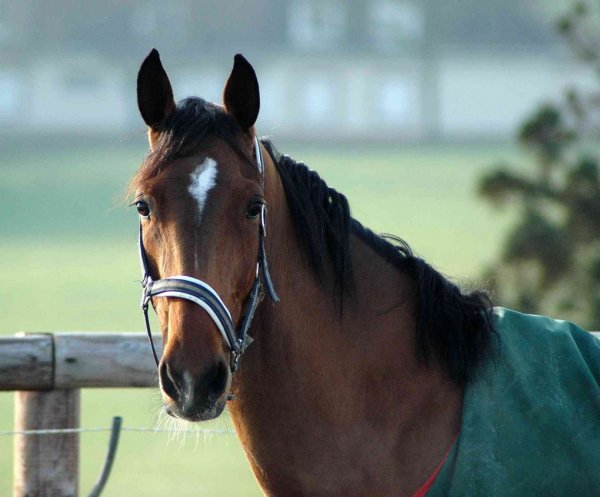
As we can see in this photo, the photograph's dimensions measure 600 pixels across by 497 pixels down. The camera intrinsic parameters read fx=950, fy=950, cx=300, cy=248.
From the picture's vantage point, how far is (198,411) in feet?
7.23

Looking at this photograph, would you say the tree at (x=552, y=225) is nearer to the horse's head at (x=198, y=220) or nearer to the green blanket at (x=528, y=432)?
the green blanket at (x=528, y=432)

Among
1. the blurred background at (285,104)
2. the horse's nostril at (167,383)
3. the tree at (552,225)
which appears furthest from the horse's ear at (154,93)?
the blurred background at (285,104)

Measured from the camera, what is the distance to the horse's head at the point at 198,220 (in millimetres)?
2209

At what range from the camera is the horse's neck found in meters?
2.46

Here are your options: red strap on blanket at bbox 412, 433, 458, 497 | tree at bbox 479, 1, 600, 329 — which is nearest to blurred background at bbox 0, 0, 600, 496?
tree at bbox 479, 1, 600, 329

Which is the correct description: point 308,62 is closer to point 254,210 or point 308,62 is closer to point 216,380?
point 254,210

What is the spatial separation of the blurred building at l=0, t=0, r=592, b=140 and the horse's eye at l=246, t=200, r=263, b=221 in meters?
47.6

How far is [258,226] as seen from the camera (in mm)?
2404

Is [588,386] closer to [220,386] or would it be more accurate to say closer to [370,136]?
[220,386]

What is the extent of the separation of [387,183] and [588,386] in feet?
133

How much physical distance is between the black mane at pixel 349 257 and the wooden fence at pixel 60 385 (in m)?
1.08

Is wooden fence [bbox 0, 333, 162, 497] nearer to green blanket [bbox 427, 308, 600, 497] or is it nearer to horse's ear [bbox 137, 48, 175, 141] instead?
horse's ear [bbox 137, 48, 175, 141]

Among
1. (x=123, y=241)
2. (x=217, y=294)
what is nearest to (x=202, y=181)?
(x=217, y=294)

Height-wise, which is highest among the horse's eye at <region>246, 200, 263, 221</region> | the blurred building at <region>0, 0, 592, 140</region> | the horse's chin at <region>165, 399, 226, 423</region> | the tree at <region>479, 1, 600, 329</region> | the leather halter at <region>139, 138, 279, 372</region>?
the blurred building at <region>0, 0, 592, 140</region>
